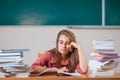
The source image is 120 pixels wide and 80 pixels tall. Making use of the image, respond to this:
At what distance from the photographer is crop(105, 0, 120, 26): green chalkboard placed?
332cm

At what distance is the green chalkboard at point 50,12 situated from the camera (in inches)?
127

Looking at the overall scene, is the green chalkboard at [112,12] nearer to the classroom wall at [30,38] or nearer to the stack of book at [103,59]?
the classroom wall at [30,38]

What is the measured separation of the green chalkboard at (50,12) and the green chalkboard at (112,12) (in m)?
0.10

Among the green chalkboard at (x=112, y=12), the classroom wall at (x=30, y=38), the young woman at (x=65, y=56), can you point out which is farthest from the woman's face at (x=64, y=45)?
the green chalkboard at (x=112, y=12)

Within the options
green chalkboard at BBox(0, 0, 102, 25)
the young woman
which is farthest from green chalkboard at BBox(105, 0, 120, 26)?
the young woman

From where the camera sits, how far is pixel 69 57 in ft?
8.98

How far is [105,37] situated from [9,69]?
79.6 inches

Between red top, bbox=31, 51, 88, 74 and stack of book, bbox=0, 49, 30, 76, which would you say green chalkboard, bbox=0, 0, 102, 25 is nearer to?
red top, bbox=31, 51, 88, 74

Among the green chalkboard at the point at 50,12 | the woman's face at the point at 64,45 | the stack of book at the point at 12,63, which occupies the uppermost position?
the green chalkboard at the point at 50,12

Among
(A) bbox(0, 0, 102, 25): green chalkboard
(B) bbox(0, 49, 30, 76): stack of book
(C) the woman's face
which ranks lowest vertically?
(B) bbox(0, 49, 30, 76): stack of book

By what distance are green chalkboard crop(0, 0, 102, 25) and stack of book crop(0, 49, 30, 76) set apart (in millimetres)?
1613

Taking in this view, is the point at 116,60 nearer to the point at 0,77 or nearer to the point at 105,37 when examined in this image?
the point at 0,77

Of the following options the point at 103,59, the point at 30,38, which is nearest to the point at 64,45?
the point at 30,38

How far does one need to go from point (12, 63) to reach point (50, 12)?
1747 mm
